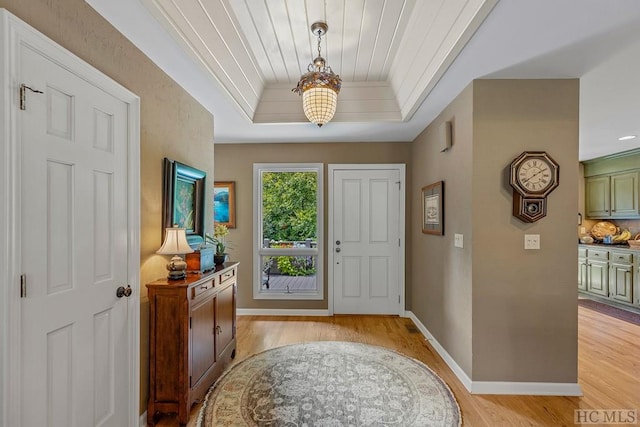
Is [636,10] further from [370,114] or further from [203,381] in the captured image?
[203,381]

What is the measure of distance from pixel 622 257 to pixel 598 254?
0.39 metres

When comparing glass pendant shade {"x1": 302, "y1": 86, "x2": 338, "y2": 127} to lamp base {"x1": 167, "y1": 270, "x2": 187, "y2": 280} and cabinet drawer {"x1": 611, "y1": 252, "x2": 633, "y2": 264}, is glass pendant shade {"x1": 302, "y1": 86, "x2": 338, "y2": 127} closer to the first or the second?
lamp base {"x1": 167, "y1": 270, "x2": 187, "y2": 280}

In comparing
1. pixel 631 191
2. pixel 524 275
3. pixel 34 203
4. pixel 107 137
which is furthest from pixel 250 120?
pixel 631 191

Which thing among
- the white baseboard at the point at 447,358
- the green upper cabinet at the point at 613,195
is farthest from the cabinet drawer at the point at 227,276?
the green upper cabinet at the point at 613,195

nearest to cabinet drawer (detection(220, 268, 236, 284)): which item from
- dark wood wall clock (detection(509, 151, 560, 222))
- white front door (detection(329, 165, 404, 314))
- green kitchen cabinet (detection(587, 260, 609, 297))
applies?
white front door (detection(329, 165, 404, 314))

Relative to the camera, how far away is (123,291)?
184cm

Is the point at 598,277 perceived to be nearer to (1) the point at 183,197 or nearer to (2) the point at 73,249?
(1) the point at 183,197

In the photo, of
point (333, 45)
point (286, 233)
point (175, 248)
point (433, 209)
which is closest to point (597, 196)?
point (433, 209)

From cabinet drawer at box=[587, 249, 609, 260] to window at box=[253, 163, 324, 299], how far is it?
4.57 metres

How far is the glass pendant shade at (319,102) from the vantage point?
2486mm

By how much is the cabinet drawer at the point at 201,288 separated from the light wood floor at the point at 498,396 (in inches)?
32.3

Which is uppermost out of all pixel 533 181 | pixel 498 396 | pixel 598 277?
pixel 533 181

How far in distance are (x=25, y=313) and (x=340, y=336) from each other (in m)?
2.89

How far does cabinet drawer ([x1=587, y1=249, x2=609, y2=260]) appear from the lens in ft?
16.1
